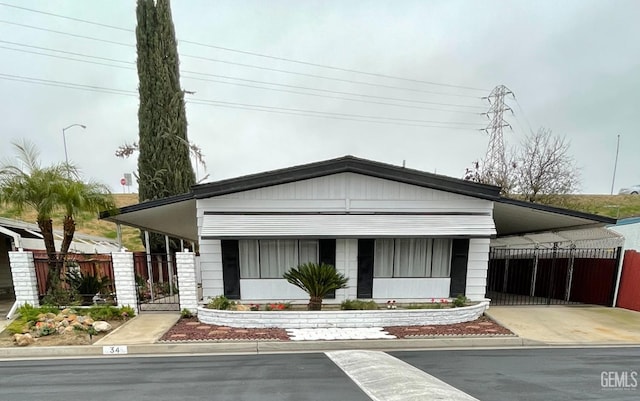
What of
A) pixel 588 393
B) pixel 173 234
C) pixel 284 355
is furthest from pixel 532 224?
pixel 173 234

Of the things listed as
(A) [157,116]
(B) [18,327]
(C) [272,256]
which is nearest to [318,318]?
(C) [272,256]

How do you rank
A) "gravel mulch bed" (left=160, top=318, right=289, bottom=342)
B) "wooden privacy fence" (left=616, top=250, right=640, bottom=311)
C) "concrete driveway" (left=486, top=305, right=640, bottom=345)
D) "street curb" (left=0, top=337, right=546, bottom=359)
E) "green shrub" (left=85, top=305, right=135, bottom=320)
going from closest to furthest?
"street curb" (left=0, top=337, right=546, bottom=359), "gravel mulch bed" (left=160, top=318, right=289, bottom=342), "concrete driveway" (left=486, top=305, right=640, bottom=345), "green shrub" (left=85, top=305, right=135, bottom=320), "wooden privacy fence" (left=616, top=250, right=640, bottom=311)

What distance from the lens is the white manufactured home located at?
8.05 meters

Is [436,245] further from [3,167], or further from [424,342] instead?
[3,167]

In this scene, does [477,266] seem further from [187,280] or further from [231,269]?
[187,280]

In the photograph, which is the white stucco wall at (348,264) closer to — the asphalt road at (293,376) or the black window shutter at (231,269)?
the asphalt road at (293,376)

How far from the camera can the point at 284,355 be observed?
5910 millimetres

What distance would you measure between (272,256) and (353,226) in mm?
2532

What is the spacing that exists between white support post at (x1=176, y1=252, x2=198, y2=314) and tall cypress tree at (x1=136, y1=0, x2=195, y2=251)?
25.4 feet

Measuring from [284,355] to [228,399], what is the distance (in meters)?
1.96

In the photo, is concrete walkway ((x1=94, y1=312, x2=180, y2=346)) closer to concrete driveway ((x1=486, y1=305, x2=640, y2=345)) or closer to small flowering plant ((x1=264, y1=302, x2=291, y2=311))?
small flowering plant ((x1=264, y1=302, x2=291, y2=311))

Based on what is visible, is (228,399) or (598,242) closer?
(228,399)

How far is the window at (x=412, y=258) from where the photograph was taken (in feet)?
28.5

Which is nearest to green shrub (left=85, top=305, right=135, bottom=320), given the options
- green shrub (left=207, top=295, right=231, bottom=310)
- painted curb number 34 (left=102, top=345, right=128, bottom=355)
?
painted curb number 34 (left=102, top=345, right=128, bottom=355)
